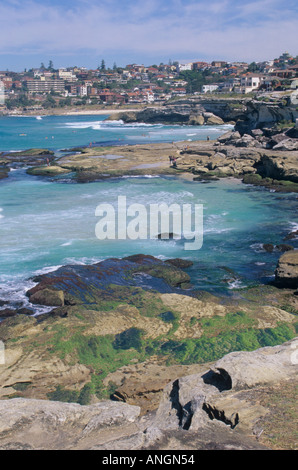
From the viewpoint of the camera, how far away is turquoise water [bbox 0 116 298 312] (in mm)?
17141

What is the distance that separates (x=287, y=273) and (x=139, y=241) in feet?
25.3

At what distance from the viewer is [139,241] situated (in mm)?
20719

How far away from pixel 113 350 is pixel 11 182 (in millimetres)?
28014

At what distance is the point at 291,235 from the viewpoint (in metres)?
21.0

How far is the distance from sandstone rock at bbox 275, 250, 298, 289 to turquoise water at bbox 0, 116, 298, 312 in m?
0.98

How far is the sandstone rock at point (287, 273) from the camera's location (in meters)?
15.1

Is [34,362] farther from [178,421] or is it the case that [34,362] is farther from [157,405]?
[178,421]

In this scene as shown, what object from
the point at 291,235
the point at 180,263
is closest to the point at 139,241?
the point at 180,263

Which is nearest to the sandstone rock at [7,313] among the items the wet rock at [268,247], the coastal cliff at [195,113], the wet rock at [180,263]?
the wet rock at [180,263]

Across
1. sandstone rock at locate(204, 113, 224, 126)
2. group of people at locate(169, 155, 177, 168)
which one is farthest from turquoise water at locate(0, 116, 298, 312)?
sandstone rock at locate(204, 113, 224, 126)

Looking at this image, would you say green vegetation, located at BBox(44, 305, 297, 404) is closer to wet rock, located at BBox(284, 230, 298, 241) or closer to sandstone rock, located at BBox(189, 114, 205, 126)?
wet rock, located at BBox(284, 230, 298, 241)

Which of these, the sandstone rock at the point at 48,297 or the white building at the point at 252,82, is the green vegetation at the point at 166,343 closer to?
the sandstone rock at the point at 48,297

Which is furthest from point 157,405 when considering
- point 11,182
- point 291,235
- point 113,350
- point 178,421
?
point 11,182

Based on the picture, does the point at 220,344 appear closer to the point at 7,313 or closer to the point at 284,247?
the point at 7,313
